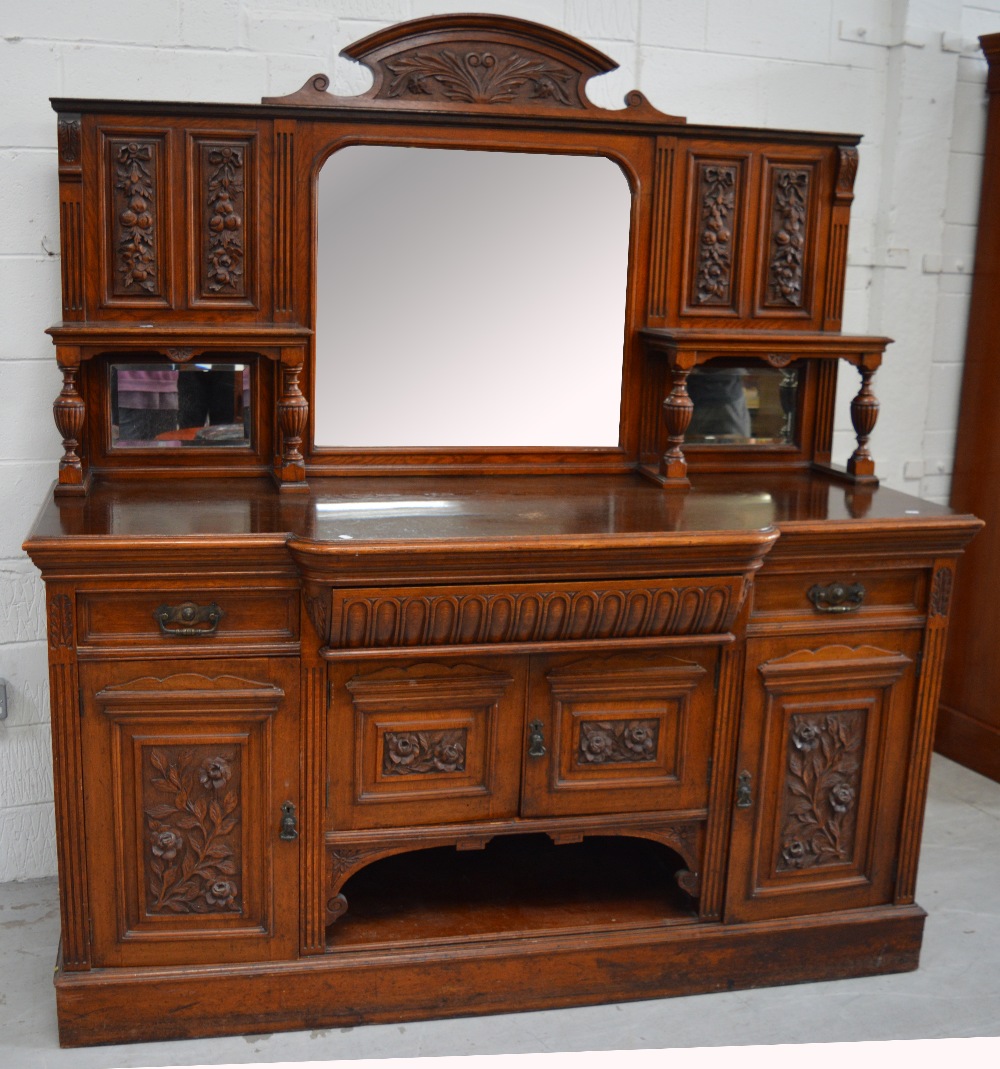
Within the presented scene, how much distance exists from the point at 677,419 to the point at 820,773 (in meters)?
0.89

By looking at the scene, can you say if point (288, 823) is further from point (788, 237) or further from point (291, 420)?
point (788, 237)

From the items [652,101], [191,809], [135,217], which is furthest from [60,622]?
[652,101]

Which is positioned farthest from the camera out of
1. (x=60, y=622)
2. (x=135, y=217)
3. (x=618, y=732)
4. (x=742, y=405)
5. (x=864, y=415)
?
(x=742, y=405)

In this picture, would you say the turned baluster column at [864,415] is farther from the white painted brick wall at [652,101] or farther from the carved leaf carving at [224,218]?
the carved leaf carving at [224,218]

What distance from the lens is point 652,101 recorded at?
3.40 m

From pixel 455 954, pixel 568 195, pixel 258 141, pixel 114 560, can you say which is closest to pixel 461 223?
pixel 568 195

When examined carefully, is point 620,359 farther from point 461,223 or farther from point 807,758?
point 807,758

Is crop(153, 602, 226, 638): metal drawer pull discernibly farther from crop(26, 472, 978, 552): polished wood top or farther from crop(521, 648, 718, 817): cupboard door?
crop(521, 648, 718, 817): cupboard door

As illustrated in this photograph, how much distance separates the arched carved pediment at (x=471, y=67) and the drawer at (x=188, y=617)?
116 cm

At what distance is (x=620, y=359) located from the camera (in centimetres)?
320

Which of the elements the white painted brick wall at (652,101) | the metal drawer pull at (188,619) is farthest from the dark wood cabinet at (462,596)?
the white painted brick wall at (652,101)

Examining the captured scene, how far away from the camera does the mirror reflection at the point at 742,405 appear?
3.31m

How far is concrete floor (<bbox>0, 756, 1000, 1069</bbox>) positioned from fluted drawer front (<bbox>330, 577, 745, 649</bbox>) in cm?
87

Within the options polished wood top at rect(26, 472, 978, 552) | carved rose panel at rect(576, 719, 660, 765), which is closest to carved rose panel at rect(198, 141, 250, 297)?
polished wood top at rect(26, 472, 978, 552)
